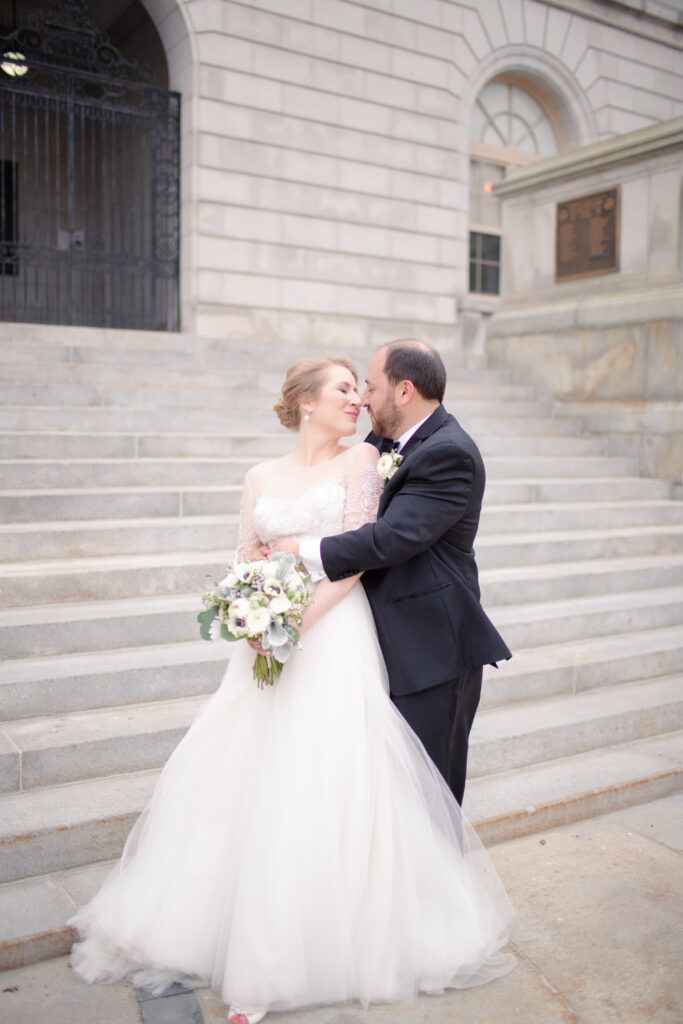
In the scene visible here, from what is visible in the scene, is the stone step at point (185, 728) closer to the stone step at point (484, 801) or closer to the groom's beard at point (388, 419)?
the stone step at point (484, 801)

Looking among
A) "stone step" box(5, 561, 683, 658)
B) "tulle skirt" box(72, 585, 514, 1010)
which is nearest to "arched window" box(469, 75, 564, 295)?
"stone step" box(5, 561, 683, 658)

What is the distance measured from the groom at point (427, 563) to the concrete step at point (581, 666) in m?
2.02

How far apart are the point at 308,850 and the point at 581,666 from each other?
3.16 metres

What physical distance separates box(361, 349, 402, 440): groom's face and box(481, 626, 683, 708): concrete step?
238 cm

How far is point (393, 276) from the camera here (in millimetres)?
14031

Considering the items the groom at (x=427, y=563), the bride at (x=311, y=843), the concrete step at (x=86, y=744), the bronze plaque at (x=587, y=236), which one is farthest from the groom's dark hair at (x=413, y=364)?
the bronze plaque at (x=587, y=236)

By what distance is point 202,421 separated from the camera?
24.7ft

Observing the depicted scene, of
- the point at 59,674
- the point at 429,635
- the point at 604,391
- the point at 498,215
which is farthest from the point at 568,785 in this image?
the point at 498,215

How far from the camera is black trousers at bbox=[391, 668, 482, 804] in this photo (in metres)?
3.27

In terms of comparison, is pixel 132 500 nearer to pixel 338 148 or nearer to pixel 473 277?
pixel 338 148

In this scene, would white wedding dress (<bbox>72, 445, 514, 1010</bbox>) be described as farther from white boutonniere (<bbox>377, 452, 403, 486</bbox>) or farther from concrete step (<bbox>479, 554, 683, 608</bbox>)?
concrete step (<bbox>479, 554, 683, 608</bbox>)

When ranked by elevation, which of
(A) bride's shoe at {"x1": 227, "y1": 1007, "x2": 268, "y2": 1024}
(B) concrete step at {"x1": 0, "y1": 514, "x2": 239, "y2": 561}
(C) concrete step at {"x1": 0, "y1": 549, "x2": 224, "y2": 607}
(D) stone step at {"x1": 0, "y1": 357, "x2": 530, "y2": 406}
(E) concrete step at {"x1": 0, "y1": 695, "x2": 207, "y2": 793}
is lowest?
(A) bride's shoe at {"x1": 227, "y1": 1007, "x2": 268, "y2": 1024}

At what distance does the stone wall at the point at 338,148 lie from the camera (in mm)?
12203

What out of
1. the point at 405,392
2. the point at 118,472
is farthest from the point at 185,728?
the point at 118,472
